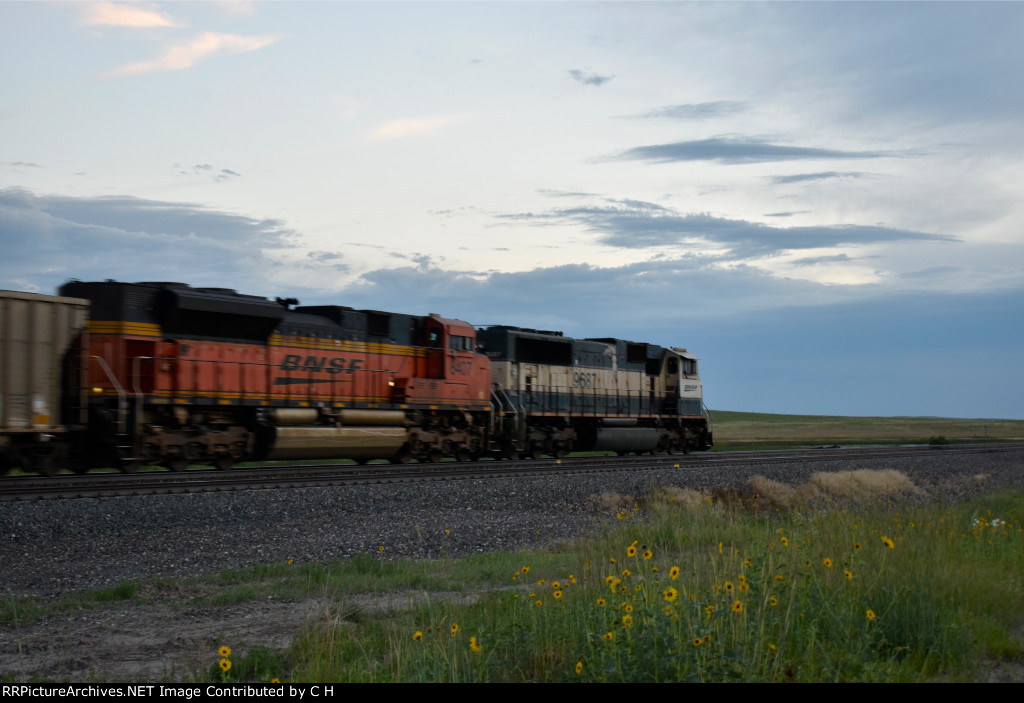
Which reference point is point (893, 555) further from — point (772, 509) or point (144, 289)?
point (144, 289)

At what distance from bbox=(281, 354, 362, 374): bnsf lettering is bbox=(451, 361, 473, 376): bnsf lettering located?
3.07 meters

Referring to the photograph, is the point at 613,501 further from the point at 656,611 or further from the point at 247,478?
the point at 656,611

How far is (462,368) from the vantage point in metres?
24.4

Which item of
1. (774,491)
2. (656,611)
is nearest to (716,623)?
(656,611)

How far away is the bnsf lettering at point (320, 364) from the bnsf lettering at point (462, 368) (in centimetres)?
307

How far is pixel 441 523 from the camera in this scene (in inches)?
509

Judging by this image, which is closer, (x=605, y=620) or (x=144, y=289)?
(x=605, y=620)

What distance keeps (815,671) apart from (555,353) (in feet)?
77.4

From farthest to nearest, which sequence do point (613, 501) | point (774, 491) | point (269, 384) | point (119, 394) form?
point (269, 384), point (774, 491), point (119, 394), point (613, 501)

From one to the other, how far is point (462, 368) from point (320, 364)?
4.67 meters

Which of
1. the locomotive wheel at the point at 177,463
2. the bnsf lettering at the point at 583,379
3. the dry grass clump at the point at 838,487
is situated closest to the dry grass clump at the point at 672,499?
the dry grass clump at the point at 838,487

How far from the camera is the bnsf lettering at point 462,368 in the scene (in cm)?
2419

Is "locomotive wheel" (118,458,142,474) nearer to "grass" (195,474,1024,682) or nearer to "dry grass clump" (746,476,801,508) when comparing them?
"grass" (195,474,1024,682)
